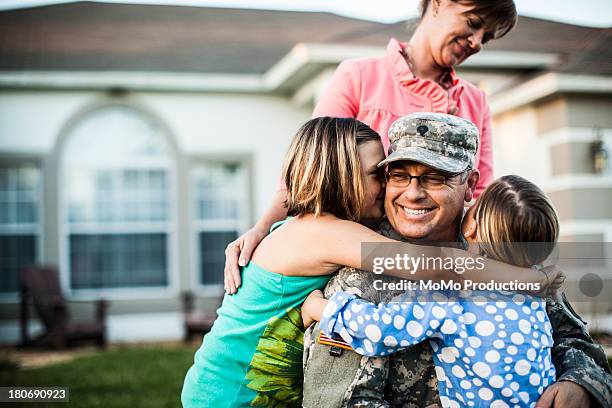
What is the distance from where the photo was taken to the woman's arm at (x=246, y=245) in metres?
2.21

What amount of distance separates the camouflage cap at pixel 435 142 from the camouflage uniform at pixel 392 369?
0.33 m

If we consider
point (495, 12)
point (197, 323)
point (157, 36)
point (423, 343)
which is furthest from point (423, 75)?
point (157, 36)

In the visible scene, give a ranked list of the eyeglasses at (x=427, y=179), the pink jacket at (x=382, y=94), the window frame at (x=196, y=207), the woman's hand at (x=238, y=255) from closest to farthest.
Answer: the eyeglasses at (x=427, y=179)
the woman's hand at (x=238, y=255)
the pink jacket at (x=382, y=94)
the window frame at (x=196, y=207)

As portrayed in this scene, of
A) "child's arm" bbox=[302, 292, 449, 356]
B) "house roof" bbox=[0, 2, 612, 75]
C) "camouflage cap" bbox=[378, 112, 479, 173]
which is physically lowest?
"child's arm" bbox=[302, 292, 449, 356]

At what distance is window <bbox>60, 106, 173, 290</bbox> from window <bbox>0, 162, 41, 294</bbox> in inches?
A: 17.7

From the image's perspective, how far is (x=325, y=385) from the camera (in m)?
1.81

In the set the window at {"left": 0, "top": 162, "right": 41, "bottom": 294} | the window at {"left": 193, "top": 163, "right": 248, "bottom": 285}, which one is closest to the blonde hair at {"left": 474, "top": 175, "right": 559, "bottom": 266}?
the window at {"left": 193, "top": 163, "right": 248, "bottom": 285}

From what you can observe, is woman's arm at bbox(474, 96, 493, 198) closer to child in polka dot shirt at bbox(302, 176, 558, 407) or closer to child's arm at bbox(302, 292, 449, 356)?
child in polka dot shirt at bbox(302, 176, 558, 407)

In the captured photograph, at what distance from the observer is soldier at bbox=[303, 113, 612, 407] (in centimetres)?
180

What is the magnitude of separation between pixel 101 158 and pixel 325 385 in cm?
965

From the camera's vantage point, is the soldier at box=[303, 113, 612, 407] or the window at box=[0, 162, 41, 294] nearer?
the soldier at box=[303, 113, 612, 407]

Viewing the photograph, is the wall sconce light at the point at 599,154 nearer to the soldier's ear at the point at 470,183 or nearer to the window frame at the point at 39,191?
the soldier's ear at the point at 470,183

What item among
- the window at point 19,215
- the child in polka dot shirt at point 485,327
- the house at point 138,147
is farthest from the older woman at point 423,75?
the window at point 19,215

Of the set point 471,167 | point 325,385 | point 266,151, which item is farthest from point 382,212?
point 266,151
